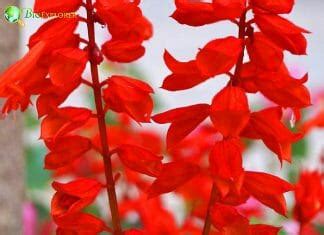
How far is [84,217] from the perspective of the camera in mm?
651

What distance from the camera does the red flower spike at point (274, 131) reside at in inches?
23.9

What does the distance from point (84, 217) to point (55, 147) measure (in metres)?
0.05

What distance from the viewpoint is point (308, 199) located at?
79 centimetres

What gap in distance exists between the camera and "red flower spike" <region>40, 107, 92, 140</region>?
0.62 m

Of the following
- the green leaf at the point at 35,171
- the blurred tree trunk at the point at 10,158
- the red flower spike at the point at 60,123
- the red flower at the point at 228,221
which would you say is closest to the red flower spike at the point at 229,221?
the red flower at the point at 228,221

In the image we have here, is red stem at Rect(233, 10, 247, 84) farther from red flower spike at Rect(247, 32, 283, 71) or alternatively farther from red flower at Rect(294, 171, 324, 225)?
red flower at Rect(294, 171, 324, 225)

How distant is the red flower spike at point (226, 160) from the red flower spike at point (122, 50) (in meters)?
0.09

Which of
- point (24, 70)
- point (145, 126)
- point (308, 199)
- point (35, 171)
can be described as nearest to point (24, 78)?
point (24, 70)

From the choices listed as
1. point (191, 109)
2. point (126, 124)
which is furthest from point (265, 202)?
point (126, 124)

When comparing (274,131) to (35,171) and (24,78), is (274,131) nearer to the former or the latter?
(24,78)

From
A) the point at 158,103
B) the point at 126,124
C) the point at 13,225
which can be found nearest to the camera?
the point at 13,225

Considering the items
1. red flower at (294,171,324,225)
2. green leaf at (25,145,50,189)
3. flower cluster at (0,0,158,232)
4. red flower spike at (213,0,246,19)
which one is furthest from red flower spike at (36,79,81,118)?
green leaf at (25,145,50,189)

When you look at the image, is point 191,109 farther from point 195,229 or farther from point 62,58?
point 195,229

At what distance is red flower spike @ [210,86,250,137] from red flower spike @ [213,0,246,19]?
4 cm
